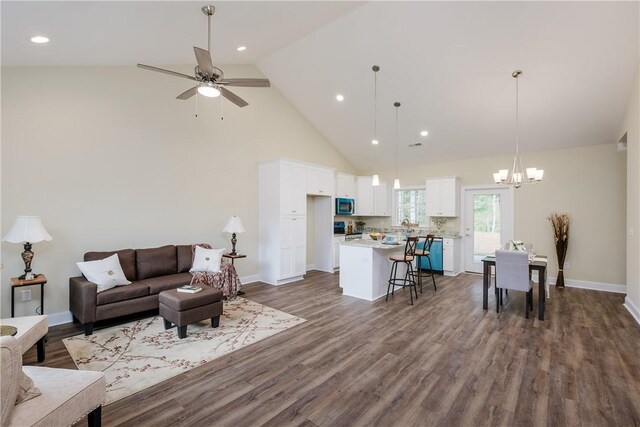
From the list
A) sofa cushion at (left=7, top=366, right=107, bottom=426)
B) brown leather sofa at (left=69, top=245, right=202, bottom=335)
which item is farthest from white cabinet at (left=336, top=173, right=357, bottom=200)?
sofa cushion at (left=7, top=366, right=107, bottom=426)

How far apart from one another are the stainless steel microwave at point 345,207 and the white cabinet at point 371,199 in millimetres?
417

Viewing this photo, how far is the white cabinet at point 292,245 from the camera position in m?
5.91

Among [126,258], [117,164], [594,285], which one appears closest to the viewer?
[126,258]

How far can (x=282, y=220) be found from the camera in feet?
19.3

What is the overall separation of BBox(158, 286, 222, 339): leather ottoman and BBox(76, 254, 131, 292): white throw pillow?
0.65 metres

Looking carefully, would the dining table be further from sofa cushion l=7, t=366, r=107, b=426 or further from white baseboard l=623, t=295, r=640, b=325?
sofa cushion l=7, t=366, r=107, b=426

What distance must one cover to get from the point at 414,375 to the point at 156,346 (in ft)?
8.76

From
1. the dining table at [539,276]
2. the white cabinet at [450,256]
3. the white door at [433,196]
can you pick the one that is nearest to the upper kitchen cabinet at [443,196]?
the white door at [433,196]

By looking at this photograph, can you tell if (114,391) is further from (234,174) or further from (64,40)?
(234,174)

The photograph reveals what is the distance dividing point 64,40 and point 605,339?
6884mm

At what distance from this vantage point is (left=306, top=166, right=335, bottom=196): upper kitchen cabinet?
650cm

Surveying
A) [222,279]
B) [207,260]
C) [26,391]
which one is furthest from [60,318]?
[26,391]

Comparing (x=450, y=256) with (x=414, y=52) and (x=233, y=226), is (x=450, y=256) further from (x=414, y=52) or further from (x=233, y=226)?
(x=233, y=226)

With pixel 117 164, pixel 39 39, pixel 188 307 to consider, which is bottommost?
pixel 188 307
